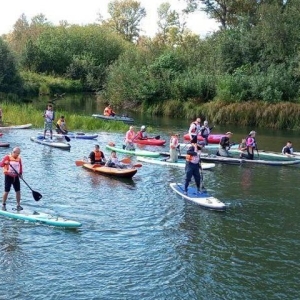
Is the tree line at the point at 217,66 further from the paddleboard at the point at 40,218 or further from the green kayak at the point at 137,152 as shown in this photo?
the paddleboard at the point at 40,218

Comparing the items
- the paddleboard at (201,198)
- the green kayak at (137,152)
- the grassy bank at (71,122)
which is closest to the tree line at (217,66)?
the grassy bank at (71,122)

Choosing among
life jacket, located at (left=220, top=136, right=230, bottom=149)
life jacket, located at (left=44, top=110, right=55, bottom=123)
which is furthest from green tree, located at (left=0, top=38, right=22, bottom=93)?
life jacket, located at (left=220, top=136, right=230, bottom=149)

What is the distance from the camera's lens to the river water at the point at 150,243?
11.7 meters

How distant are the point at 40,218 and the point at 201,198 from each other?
566 centimetres

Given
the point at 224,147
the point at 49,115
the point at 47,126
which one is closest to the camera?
the point at 224,147

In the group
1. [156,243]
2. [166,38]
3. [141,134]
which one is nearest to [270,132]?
[141,134]

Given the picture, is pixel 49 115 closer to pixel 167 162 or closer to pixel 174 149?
pixel 167 162

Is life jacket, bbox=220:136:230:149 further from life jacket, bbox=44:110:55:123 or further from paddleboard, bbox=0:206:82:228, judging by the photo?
paddleboard, bbox=0:206:82:228

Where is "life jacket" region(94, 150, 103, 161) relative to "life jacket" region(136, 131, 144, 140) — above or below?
below

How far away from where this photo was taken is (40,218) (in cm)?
1525

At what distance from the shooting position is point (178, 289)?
11.6m

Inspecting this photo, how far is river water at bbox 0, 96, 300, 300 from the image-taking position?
11.7 metres

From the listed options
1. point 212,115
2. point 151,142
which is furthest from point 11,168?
point 212,115

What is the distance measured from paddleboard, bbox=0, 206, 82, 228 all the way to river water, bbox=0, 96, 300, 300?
0.18m
